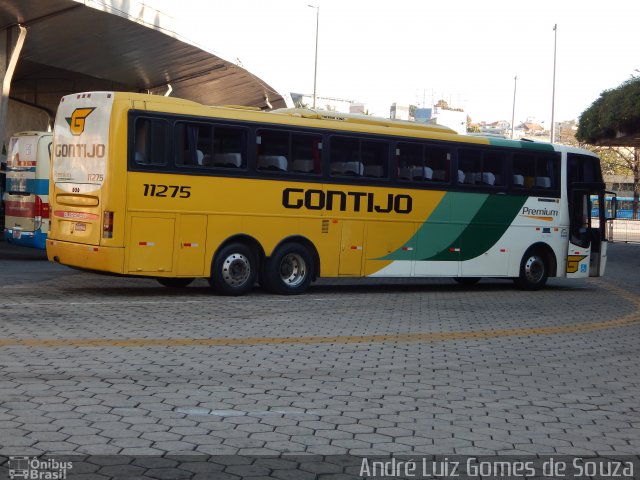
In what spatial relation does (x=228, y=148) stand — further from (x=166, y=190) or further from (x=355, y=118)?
(x=355, y=118)

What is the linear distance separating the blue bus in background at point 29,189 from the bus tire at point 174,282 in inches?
282

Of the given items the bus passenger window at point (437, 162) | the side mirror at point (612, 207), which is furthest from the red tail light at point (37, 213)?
the side mirror at point (612, 207)

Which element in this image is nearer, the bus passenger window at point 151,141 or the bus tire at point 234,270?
the bus passenger window at point 151,141

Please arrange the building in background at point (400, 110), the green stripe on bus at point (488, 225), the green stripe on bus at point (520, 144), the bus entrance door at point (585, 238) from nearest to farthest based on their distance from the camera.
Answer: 1. the green stripe on bus at point (488, 225)
2. the green stripe on bus at point (520, 144)
3. the bus entrance door at point (585, 238)
4. the building in background at point (400, 110)

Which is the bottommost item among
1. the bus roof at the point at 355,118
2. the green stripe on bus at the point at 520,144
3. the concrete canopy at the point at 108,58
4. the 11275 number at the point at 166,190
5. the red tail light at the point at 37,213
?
the red tail light at the point at 37,213

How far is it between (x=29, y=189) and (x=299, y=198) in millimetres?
10201

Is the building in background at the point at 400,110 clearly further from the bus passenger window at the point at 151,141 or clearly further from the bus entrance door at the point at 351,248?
the bus passenger window at the point at 151,141

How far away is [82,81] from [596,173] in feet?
91.3

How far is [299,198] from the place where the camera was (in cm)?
1802

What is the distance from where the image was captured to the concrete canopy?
94.4 ft

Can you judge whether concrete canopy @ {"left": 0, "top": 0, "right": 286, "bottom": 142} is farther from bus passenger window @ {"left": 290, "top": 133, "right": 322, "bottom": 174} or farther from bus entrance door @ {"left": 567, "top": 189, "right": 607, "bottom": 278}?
bus entrance door @ {"left": 567, "top": 189, "right": 607, "bottom": 278}

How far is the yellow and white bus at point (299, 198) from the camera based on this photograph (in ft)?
52.5

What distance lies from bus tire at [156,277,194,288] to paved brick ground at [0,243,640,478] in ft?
5.59

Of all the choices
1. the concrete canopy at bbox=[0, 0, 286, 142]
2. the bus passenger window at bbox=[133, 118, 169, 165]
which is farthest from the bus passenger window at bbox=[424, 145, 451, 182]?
the concrete canopy at bbox=[0, 0, 286, 142]
